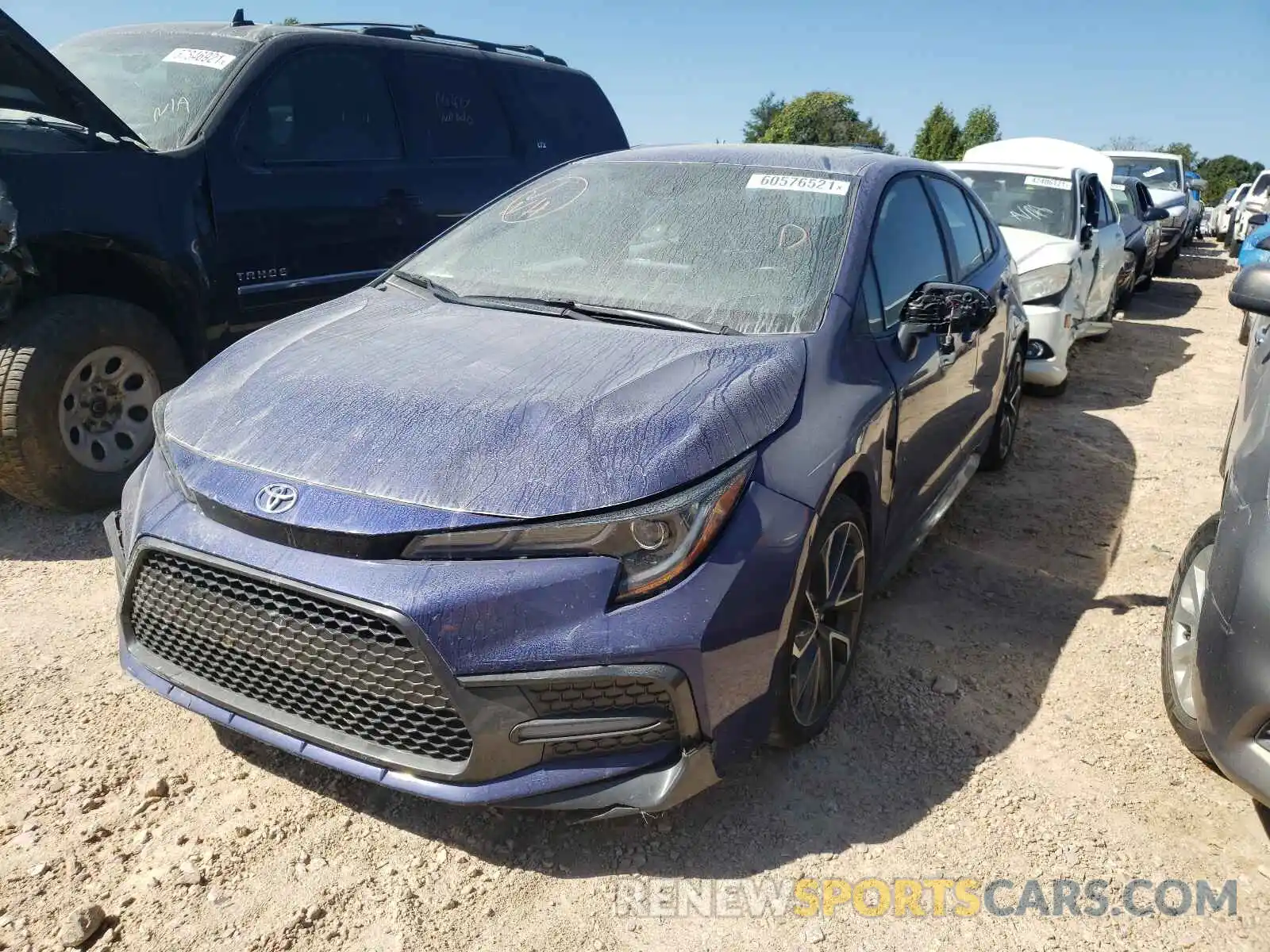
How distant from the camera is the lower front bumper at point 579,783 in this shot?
2062mm

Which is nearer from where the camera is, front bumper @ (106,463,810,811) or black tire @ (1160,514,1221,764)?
front bumper @ (106,463,810,811)

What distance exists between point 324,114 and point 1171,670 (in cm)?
444

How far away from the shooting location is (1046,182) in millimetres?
7996

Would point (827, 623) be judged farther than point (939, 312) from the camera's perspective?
No

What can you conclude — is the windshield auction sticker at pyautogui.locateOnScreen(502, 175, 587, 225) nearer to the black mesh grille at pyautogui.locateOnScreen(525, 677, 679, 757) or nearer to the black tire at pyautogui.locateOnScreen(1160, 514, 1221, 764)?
the black mesh grille at pyautogui.locateOnScreen(525, 677, 679, 757)

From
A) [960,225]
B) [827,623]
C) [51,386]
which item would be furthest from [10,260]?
[960,225]

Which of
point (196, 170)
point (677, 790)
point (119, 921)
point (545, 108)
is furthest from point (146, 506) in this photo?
point (545, 108)

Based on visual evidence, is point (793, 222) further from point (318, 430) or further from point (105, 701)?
point (105, 701)

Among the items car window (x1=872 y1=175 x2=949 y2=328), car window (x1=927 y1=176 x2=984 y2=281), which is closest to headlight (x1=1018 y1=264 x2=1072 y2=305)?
car window (x1=927 y1=176 x2=984 y2=281)

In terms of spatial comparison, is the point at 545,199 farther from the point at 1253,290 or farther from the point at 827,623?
the point at 1253,290

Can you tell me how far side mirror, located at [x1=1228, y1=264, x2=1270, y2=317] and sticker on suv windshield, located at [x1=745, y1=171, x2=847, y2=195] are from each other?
4.12ft

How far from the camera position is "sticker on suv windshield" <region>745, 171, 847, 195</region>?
10.6ft

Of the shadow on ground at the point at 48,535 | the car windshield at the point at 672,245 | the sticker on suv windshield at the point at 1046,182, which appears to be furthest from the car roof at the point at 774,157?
the sticker on suv windshield at the point at 1046,182

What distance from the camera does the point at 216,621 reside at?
2189 millimetres
